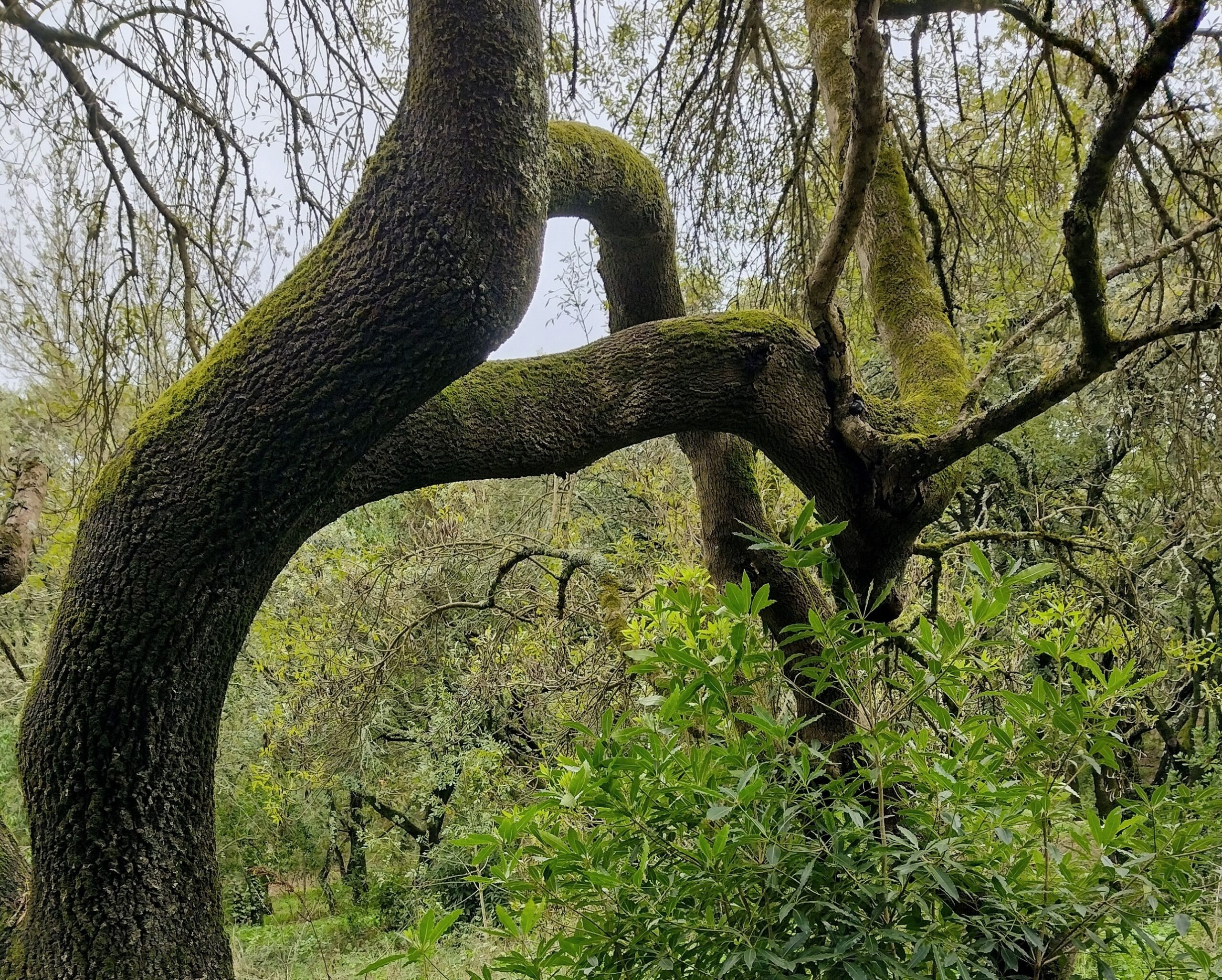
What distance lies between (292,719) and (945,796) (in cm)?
417

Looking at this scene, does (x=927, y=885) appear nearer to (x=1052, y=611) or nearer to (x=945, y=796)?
(x=945, y=796)

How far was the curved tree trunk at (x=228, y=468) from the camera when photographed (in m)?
1.42

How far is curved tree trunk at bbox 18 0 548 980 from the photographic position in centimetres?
142

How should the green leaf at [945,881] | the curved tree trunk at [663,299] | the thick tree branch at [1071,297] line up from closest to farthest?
Answer: the green leaf at [945,881], the thick tree branch at [1071,297], the curved tree trunk at [663,299]

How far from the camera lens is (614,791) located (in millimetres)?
1122

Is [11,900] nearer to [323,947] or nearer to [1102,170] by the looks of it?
[1102,170]

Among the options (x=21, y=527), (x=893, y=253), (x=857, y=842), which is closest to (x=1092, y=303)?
(x=893, y=253)

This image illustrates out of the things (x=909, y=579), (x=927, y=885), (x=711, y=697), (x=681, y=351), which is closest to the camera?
(x=927, y=885)

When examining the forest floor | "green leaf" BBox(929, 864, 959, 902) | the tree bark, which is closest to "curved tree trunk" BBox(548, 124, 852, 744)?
"green leaf" BBox(929, 864, 959, 902)

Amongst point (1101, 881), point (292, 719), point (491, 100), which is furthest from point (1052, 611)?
point (292, 719)

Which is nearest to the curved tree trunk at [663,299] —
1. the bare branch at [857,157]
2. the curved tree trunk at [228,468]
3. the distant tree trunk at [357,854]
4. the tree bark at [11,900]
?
the bare branch at [857,157]

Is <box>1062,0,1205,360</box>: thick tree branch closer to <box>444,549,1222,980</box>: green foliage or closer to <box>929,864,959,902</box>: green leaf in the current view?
<box>444,549,1222,980</box>: green foliage

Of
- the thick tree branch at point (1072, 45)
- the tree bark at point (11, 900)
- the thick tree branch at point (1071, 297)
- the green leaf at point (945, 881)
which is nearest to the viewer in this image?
the green leaf at point (945, 881)

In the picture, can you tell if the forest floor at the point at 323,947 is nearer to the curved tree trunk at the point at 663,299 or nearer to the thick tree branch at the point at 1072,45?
the curved tree trunk at the point at 663,299
